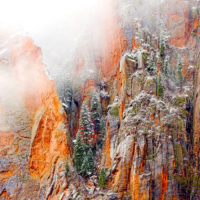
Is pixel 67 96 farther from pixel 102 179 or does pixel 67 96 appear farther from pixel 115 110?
pixel 102 179

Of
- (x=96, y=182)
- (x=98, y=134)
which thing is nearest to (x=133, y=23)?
(x=98, y=134)

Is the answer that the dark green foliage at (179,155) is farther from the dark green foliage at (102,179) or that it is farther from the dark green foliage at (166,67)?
the dark green foliage at (166,67)

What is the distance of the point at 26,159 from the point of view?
32.6 m

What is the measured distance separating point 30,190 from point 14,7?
3264 centimetres

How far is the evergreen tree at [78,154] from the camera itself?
31.5 m

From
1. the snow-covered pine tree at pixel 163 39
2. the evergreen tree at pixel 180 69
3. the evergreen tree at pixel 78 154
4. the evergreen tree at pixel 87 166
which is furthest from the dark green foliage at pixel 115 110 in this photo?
the snow-covered pine tree at pixel 163 39

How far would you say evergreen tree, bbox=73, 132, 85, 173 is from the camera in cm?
3155

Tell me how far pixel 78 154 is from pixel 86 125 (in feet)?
15.1

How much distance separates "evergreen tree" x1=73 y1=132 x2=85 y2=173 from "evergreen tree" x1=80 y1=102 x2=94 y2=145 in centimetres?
258

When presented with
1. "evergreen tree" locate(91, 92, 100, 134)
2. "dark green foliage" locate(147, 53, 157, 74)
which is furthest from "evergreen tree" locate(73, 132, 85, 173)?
"dark green foliage" locate(147, 53, 157, 74)

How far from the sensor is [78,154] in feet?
104

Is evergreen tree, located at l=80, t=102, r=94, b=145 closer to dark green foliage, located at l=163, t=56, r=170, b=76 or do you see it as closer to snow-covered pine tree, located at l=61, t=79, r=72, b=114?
snow-covered pine tree, located at l=61, t=79, r=72, b=114

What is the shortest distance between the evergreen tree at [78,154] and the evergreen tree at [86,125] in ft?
8.47

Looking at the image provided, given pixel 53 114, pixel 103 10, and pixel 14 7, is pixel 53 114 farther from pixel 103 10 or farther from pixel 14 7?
pixel 14 7
